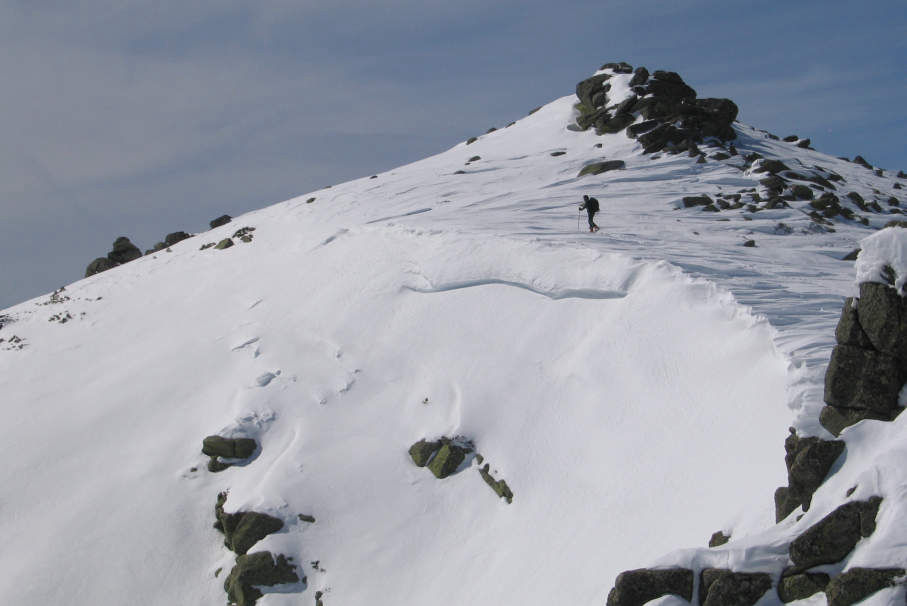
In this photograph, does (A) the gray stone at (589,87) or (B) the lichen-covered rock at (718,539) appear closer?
(B) the lichen-covered rock at (718,539)

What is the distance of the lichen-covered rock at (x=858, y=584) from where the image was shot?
6.09m

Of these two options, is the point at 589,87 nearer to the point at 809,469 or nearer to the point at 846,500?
the point at 809,469

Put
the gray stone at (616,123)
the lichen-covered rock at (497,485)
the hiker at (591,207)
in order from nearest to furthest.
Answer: the lichen-covered rock at (497,485), the hiker at (591,207), the gray stone at (616,123)

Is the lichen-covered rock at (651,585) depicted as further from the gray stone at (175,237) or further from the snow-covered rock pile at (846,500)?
the gray stone at (175,237)

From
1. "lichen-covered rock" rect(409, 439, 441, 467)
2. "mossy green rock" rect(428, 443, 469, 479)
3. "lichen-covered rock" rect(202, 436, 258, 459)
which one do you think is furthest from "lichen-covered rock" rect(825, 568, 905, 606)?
"lichen-covered rock" rect(202, 436, 258, 459)

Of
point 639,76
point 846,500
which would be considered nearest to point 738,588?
point 846,500

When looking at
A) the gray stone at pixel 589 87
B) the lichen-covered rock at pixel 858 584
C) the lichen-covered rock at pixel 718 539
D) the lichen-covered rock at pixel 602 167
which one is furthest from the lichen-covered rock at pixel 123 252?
the lichen-covered rock at pixel 858 584

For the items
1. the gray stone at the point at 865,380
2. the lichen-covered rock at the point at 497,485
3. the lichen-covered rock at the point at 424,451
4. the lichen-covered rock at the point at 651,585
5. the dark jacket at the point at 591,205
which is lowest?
the lichen-covered rock at the point at 497,485

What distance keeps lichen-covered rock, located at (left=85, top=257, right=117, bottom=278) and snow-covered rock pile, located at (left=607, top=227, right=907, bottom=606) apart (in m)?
37.6

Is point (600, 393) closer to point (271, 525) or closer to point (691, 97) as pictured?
point (271, 525)

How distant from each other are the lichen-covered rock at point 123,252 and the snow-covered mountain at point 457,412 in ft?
41.0

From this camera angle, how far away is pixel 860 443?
7281 mm

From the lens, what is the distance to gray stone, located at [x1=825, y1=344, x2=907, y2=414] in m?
7.52

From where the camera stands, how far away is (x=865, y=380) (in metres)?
7.62
